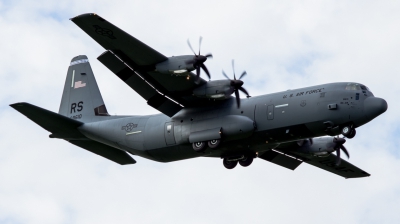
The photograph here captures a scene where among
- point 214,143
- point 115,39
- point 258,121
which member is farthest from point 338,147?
point 115,39

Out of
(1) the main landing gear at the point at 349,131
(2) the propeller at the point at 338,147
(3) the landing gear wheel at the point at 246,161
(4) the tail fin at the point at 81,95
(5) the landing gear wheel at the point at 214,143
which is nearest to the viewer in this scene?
(1) the main landing gear at the point at 349,131

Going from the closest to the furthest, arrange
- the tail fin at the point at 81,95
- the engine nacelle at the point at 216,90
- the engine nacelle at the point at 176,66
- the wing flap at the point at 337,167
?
the engine nacelle at the point at 176,66
the engine nacelle at the point at 216,90
the tail fin at the point at 81,95
the wing flap at the point at 337,167

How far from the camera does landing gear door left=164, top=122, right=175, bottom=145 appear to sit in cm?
3659

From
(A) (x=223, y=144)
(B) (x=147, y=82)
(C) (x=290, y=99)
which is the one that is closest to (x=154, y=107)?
(B) (x=147, y=82)

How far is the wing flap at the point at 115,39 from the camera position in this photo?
32.5 metres

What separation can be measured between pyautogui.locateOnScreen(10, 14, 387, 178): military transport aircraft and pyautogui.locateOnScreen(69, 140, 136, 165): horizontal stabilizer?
0.05 m

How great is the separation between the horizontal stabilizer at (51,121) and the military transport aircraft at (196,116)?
46mm

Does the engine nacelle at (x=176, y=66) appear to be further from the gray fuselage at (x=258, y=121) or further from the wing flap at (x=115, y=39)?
the gray fuselage at (x=258, y=121)

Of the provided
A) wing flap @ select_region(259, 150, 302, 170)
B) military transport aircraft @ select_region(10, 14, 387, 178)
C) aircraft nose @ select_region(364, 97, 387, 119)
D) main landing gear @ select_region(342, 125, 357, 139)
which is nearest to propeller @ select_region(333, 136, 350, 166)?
military transport aircraft @ select_region(10, 14, 387, 178)

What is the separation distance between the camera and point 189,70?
33.0 meters

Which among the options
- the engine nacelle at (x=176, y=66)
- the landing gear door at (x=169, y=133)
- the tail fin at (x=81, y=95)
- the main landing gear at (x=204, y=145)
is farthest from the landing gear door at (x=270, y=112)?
the tail fin at (x=81, y=95)

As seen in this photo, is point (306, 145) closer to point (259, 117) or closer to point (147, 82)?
point (259, 117)

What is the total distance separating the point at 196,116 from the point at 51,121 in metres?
6.90

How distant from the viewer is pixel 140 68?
115ft
